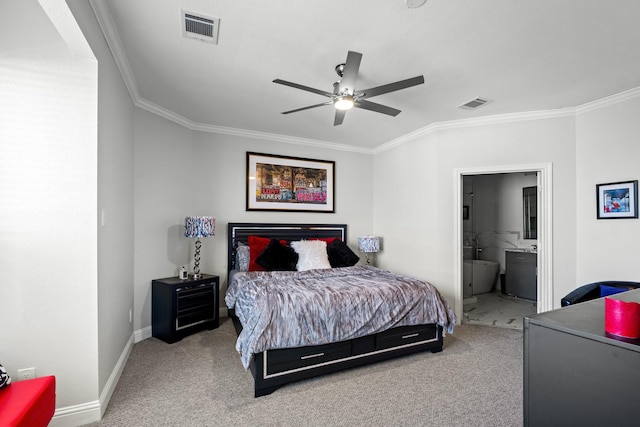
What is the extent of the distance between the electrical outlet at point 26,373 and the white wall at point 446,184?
4.19 meters

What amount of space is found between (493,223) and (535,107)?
347 cm

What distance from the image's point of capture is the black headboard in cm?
442

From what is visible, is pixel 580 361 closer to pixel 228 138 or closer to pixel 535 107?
pixel 535 107

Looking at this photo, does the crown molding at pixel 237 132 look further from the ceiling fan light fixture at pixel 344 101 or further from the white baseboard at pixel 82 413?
the white baseboard at pixel 82 413

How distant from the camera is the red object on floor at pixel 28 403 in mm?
1401

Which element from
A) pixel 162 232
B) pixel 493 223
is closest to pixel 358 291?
pixel 162 232

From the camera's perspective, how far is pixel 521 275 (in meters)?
5.47

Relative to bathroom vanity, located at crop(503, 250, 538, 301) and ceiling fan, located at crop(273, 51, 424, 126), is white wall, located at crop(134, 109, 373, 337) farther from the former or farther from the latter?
bathroom vanity, located at crop(503, 250, 538, 301)

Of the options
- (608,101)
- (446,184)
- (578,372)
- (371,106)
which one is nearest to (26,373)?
(578,372)

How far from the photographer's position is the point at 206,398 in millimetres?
2330

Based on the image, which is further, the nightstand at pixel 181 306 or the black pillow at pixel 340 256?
the black pillow at pixel 340 256

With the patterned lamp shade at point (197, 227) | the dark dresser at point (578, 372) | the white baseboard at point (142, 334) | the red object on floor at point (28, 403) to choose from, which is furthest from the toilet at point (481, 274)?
the red object on floor at point (28, 403)

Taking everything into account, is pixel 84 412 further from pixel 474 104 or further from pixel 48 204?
pixel 474 104

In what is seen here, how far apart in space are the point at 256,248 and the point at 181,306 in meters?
1.19
